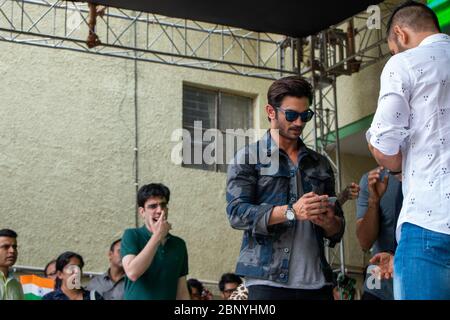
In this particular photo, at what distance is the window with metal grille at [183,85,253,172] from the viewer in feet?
39.3

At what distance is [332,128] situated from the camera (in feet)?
39.3

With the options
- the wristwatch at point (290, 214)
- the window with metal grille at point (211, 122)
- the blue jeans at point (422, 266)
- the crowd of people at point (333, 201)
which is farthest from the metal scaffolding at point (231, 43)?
the blue jeans at point (422, 266)

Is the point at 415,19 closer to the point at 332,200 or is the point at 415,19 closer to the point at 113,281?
the point at 332,200

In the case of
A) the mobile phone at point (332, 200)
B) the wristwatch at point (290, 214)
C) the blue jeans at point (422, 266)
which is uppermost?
the mobile phone at point (332, 200)

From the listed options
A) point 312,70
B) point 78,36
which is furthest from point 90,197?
point 312,70

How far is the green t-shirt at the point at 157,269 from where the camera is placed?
199 inches

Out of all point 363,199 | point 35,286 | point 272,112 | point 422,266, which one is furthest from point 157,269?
point 35,286

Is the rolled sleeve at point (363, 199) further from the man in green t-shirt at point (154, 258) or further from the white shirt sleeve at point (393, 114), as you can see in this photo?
the white shirt sleeve at point (393, 114)

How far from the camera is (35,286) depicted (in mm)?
10062

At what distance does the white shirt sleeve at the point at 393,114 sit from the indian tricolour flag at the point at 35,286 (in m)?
7.29

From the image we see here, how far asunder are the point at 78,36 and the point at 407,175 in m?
8.81

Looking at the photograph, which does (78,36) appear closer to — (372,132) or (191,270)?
(191,270)

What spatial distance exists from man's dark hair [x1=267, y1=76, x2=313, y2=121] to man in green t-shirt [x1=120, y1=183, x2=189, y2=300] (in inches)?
49.9

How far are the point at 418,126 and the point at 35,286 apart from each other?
25.4 ft
